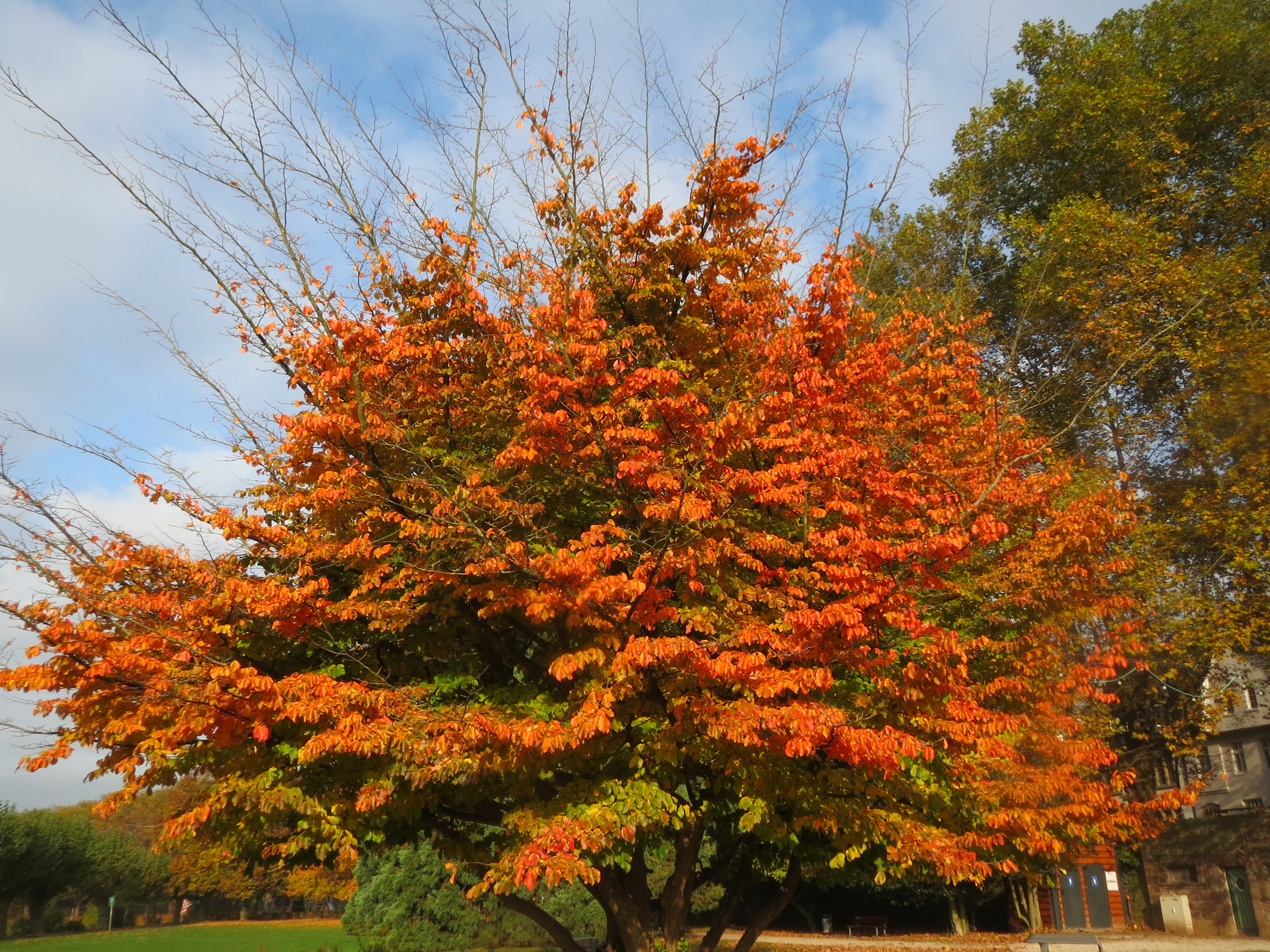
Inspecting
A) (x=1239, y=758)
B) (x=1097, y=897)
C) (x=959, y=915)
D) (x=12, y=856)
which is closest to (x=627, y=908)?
(x=959, y=915)

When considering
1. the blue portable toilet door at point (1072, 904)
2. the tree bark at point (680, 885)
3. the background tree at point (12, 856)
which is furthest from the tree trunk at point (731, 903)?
the background tree at point (12, 856)

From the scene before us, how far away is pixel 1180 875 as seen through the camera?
28.0m

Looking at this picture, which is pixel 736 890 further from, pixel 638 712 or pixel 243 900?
pixel 243 900

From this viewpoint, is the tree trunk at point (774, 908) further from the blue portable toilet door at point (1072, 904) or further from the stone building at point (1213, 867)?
the blue portable toilet door at point (1072, 904)

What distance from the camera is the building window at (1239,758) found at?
36.2 metres

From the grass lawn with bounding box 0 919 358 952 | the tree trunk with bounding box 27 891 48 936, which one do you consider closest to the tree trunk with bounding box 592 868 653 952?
the grass lawn with bounding box 0 919 358 952

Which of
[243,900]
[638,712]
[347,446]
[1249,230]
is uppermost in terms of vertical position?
[1249,230]

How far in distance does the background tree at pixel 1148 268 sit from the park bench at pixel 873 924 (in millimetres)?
11801

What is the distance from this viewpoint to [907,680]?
9648 millimetres

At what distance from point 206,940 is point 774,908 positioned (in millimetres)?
44811

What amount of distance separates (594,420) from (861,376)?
3760 mm

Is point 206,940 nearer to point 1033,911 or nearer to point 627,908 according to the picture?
point 1033,911

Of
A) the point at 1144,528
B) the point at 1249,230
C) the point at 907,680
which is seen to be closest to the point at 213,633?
the point at 907,680

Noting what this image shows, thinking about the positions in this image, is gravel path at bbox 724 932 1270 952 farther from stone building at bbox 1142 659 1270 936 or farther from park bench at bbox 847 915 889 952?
stone building at bbox 1142 659 1270 936
